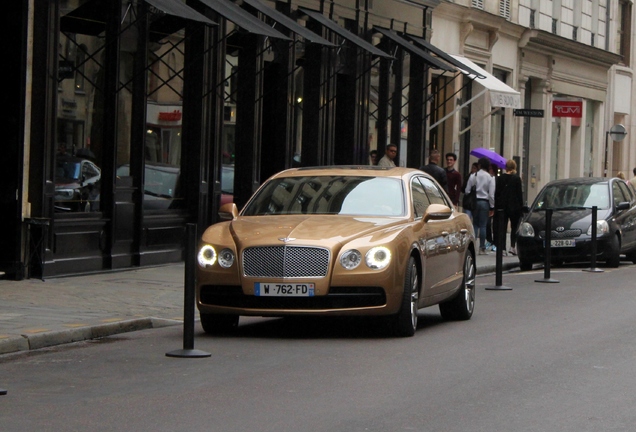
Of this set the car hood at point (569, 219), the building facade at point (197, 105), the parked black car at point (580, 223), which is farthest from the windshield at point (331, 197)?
the car hood at point (569, 219)

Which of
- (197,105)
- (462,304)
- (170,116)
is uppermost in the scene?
(197,105)

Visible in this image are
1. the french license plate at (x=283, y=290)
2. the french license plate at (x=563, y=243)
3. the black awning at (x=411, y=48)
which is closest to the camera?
the french license plate at (x=283, y=290)

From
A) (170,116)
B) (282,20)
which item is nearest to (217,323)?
(170,116)

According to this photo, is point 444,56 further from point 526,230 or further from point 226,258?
point 226,258

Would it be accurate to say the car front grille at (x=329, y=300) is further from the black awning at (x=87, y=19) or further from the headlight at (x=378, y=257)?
the black awning at (x=87, y=19)

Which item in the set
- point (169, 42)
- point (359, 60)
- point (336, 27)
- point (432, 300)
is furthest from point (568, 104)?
point (432, 300)

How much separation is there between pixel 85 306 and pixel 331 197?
108 inches

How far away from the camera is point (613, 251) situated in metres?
22.3

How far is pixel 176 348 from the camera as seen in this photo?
10633 mm

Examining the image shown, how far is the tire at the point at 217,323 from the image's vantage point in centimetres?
1166

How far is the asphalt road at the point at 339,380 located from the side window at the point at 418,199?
109 centimetres

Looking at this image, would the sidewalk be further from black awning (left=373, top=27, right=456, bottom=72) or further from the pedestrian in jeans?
black awning (left=373, top=27, right=456, bottom=72)

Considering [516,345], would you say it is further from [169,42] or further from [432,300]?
[169,42]

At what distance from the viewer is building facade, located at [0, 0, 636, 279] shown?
15.9 m
